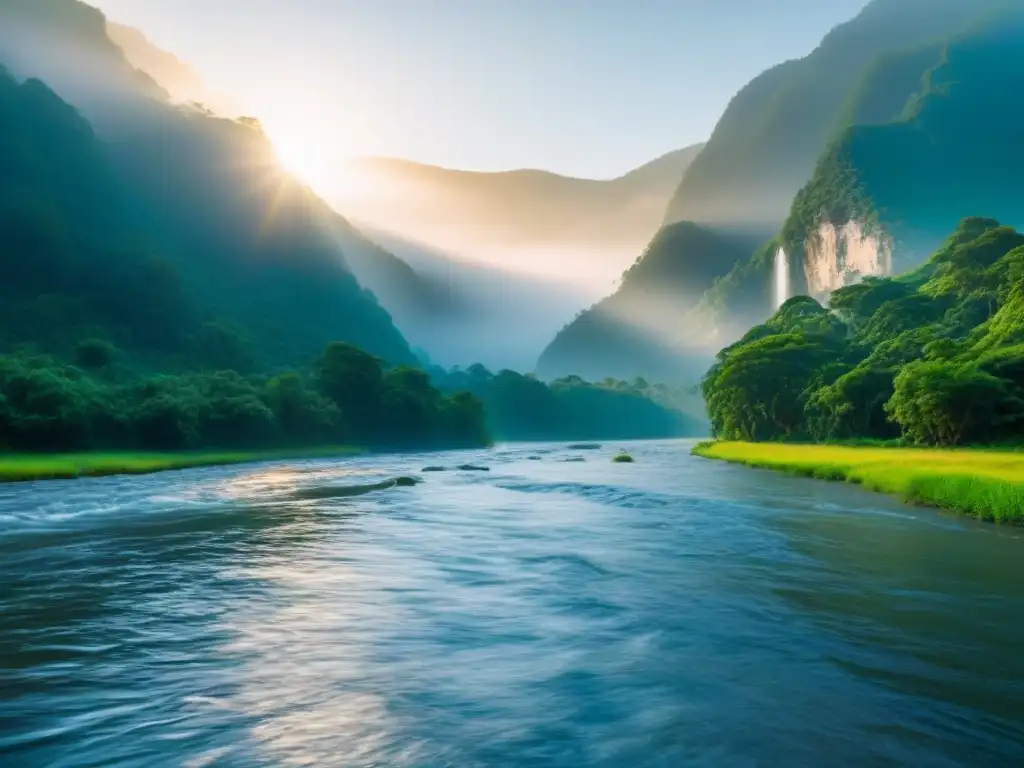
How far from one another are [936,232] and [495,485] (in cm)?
17326

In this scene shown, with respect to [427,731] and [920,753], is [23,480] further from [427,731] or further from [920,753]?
[920,753]

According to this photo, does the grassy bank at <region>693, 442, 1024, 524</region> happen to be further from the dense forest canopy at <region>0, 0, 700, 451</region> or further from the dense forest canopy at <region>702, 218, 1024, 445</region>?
the dense forest canopy at <region>0, 0, 700, 451</region>

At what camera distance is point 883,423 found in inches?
2544

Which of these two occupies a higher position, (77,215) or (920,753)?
(77,215)

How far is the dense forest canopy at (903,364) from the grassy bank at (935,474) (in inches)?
186

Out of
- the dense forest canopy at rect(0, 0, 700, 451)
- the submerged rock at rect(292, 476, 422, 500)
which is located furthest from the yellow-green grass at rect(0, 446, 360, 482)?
the submerged rock at rect(292, 476, 422, 500)

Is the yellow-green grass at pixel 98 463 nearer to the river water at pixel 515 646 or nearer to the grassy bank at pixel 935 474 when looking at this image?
the river water at pixel 515 646

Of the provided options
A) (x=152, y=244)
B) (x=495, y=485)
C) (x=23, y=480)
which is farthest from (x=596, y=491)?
(x=152, y=244)

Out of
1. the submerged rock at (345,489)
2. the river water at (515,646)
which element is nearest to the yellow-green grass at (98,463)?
the submerged rock at (345,489)

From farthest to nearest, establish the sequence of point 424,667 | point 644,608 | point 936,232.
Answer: point 936,232 → point 644,608 → point 424,667

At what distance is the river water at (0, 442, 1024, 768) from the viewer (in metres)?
8.21

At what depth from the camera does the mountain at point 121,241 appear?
129750 millimetres

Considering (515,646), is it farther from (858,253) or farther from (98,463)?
(858,253)

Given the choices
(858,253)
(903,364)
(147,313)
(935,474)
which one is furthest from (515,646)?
(858,253)
